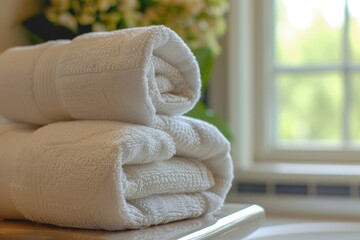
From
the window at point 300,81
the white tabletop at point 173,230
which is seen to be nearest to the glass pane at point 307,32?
the window at point 300,81

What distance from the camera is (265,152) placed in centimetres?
199

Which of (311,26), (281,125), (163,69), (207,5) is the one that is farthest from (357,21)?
(163,69)

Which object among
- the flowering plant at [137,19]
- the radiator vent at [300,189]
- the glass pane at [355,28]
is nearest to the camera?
the flowering plant at [137,19]

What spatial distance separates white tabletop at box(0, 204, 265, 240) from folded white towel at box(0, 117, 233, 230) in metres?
0.01

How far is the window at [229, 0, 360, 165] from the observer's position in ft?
6.33

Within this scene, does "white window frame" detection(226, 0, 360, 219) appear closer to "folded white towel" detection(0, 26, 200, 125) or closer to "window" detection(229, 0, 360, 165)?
"window" detection(229, 0, 360, 165)

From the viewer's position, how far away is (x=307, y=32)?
6.56ft

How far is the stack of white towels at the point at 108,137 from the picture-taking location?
0.72 meters

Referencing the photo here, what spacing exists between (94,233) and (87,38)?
0.23 metres

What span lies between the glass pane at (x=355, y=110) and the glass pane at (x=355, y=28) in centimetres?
5

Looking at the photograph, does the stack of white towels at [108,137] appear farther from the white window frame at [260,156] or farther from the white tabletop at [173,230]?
the white window frame at [260,156]

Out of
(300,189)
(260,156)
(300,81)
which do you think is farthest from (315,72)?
(300,189)

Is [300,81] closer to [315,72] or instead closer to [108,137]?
[315,72]

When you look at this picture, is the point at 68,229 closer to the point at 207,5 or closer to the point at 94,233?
the point at 94,233
